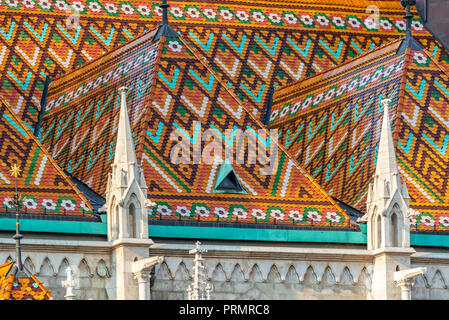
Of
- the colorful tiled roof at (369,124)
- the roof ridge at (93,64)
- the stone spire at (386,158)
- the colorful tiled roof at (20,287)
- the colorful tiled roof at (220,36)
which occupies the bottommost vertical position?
the colorful tiled roof at (20,287)

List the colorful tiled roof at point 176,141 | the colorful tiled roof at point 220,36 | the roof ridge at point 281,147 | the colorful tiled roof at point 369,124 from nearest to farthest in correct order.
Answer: the colorful tiled roof at point 176,141
the roof ridge at point 281,147
the colorful tiled roof at point 369,124
the colorful tiled roof at point 220,36

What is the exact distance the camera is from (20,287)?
1661 inches

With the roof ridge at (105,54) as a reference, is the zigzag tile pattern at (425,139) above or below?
below

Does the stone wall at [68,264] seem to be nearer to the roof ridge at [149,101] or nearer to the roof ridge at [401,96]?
the roof ridge at [149,101]

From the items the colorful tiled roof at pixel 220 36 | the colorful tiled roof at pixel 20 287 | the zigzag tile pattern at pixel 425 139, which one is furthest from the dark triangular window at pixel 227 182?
the colorful tiled roof at pixel 220 36

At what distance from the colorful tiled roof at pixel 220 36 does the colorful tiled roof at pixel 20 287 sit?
11.7 metres

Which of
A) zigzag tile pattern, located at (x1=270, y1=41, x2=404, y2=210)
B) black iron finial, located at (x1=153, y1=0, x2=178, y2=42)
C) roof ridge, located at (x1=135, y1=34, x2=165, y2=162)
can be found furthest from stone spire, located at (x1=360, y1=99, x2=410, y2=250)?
black iron finial, located at (x1=153, y1=0, x2=178, y2=42)

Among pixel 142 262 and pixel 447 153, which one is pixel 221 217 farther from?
pixel 447 153

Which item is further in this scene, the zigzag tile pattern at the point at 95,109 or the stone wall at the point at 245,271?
the zigzag tile pattern at the point at 95,109

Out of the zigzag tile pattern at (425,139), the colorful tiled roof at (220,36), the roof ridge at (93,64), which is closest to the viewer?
the zigzag tile pattern at (425,139)

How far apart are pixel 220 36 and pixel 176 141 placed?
8.27m

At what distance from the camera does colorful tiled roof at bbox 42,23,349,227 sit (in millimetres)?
47625

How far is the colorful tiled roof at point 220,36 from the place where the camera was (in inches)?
2172

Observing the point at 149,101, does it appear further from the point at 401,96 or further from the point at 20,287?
the point at 20,287
